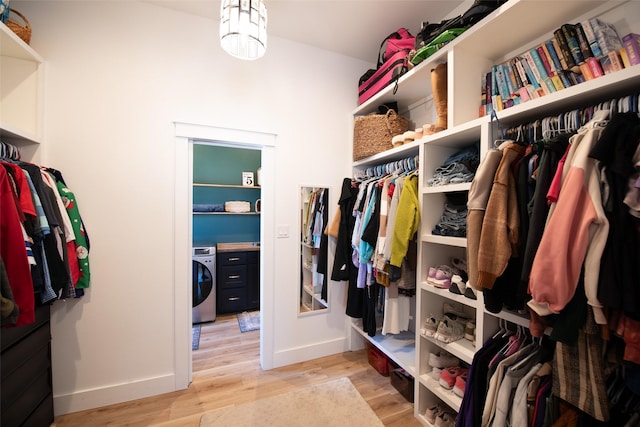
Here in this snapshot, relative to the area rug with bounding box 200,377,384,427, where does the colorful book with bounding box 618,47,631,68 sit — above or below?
above

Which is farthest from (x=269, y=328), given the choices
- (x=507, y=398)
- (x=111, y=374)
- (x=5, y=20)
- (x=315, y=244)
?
(x=5, y=20)

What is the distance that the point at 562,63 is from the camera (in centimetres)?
116

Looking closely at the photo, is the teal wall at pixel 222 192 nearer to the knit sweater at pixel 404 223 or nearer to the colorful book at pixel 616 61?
the knit sweater at pixel 404 223

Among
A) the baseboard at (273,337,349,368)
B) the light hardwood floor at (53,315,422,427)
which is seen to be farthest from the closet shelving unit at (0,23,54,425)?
the baseboard at (273,337,349,368)

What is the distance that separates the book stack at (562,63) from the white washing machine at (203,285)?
3012 millimetres

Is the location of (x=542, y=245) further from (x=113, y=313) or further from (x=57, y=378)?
(x=57, y=378)

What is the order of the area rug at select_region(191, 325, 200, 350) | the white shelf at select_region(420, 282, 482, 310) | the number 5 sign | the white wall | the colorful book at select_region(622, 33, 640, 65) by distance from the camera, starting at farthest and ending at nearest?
the number 5 sign → the area rug at select_region(191, 325, 200, 350) → the white wall → the white shelf at select_region(420, 282, 482, 310) → the colorful book at select_region(622, 33, 640, 65)

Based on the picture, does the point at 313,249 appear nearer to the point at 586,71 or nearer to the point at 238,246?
the point at 238,246

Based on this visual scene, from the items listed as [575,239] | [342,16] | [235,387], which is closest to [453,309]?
[575,239]

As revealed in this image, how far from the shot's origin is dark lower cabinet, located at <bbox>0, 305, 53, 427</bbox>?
1209mm

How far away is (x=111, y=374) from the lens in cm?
177

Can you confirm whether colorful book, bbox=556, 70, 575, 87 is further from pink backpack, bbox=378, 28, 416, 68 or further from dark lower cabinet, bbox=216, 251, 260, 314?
dark lower cabinet, bbox=216, 251, 260, 314

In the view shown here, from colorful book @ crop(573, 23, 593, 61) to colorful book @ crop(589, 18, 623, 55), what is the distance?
0.12ft

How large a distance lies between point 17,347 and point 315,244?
1.86 meters
